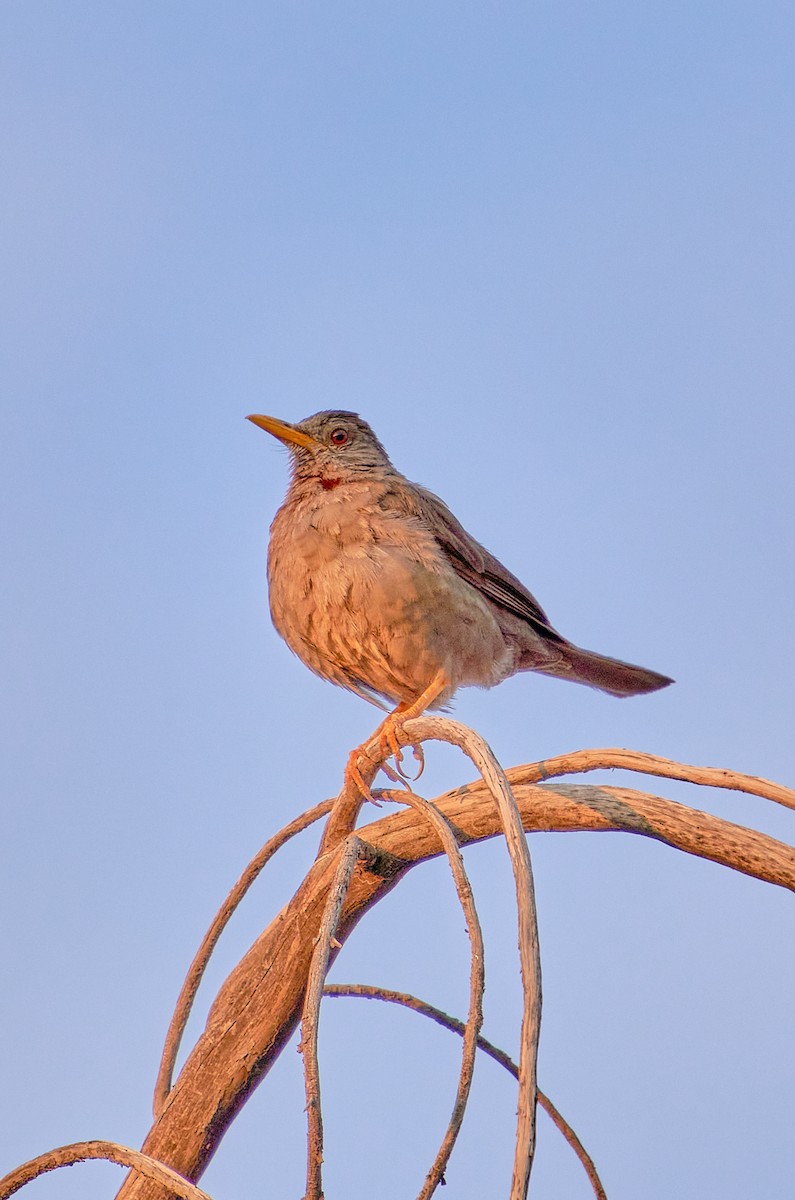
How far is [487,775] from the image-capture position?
109 inches

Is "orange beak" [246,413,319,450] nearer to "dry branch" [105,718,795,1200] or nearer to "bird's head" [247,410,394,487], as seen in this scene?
"bird's head" [247,410,394,487]

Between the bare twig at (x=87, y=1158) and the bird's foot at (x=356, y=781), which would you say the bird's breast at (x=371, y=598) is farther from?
the bare twig at (x=87, y=1158)

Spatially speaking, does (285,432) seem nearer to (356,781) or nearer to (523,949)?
(356,781)

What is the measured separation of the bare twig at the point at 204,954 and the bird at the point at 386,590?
1085mm

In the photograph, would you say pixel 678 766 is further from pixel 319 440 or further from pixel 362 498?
pixel 319 440

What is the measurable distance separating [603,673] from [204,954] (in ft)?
9.08

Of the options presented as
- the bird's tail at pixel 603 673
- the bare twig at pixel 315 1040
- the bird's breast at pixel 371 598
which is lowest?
the bare twig at pixel 315 1040

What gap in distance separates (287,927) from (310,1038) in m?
0.86

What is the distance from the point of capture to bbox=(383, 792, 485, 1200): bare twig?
7.55 ft

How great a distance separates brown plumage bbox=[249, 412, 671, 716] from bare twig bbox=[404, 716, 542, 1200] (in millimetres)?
1932

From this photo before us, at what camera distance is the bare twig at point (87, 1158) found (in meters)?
2.49

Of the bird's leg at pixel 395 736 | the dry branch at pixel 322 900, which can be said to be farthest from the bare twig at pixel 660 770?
the bird's leg at pixel 395 736

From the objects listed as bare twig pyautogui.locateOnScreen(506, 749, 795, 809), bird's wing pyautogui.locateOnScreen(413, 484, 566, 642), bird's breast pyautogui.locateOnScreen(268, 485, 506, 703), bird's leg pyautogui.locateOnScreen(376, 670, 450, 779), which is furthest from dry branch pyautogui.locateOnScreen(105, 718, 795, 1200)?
bird's wing pyautogui.locateOnScreen(413, 484, 566, 642)

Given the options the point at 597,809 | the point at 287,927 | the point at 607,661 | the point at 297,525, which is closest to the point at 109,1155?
the point at 287,927
